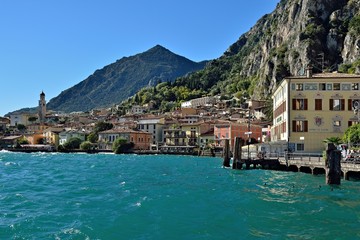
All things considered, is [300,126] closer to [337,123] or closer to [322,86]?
[337,123]

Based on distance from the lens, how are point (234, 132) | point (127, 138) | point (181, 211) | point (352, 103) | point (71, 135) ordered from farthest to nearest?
point (71, 135) → point (127, 138) → point (234, 132) → point (352, 103) → point (181, 211)

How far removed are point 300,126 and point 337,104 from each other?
4638 millimetres

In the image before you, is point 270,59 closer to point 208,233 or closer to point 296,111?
point 296,111

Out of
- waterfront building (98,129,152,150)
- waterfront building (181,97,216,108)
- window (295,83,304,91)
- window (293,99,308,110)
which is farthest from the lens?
waterfront building (181,97,216,108)

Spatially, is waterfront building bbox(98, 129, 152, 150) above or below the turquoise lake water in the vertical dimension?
above

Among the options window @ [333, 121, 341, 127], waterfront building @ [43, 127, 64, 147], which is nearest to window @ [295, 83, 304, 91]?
window @ [333, 121, 341, 127]

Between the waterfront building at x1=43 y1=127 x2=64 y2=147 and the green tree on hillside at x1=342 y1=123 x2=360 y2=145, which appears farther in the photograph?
the waterfront building at x1=43 y1=127 x2=64 y2=147

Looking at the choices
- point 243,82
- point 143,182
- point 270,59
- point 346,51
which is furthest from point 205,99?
point 143,182

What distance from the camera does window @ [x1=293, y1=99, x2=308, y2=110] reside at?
1977 inches

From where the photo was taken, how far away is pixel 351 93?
49906 mm

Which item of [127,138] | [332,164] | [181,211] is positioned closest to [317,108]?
[332,164]

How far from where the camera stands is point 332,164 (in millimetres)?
28891

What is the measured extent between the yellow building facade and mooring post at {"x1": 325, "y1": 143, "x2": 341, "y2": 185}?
20.8m

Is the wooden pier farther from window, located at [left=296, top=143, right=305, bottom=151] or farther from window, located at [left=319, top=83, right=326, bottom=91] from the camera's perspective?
window, located at [left=319, top=83, right=326, bottom=91]
